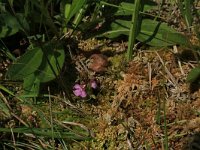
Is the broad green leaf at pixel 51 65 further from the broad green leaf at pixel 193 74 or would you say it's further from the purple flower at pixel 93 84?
the broad green leaf at pixel 193 74

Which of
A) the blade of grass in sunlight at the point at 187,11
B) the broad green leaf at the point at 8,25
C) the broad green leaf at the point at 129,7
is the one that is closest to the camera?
the blade of grass in sunlight at the point at 187,11

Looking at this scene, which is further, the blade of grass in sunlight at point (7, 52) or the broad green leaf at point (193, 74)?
the blade of grass in sunlight at point (7, 52)

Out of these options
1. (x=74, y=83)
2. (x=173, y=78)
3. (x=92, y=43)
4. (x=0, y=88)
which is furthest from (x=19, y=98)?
(x=173, y=78)

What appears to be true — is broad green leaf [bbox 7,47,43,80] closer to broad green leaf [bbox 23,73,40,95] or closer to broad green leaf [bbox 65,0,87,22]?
broad green leaf [bbox 23,73,40,95]

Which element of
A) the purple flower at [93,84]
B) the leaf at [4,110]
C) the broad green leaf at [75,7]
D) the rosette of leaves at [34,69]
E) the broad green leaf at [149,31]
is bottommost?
the leaf at [4,110]

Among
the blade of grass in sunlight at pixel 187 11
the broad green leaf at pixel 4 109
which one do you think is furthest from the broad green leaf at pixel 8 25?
the blade of grass in sunlight at pixel 187 11

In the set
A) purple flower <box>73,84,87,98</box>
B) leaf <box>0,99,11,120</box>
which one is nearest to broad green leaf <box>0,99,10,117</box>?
leaf <box>0,99,11,120</box>

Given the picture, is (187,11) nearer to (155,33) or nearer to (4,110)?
(155,33)
